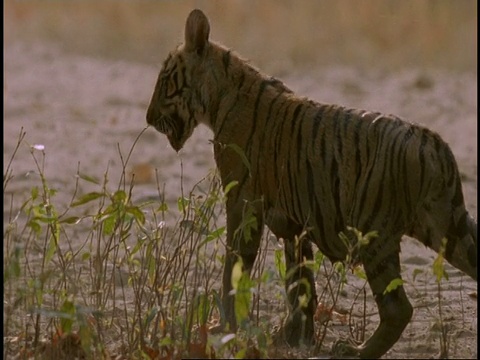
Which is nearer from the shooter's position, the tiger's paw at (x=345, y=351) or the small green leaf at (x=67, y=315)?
the small green leaf at (x=67, y=315)

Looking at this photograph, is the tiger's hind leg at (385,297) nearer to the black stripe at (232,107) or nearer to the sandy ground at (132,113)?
the black stripe at (232,107)

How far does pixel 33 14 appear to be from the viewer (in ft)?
68.9

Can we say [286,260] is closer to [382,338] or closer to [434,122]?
[382,338]

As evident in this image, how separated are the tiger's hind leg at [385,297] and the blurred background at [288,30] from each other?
1036 cm

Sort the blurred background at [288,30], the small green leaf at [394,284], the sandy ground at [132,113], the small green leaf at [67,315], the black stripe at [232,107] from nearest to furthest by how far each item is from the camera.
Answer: the small green leaf at [67,315] → the small green leaf at [394,284] → the black stripe at [232,107] → the sandy ground at [132,113] → the blurred background at [288,30]

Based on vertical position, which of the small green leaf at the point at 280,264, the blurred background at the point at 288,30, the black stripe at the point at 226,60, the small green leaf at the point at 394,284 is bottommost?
the small green leaf at the point at 394,284

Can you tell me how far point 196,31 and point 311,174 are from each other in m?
1.03

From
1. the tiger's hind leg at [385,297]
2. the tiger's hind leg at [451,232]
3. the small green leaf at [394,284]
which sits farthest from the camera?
the tiger's hind leg at [451,232]

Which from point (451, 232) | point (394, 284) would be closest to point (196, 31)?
point (451, 232)

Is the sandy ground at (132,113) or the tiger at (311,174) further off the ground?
the sandy ground at (132,113)

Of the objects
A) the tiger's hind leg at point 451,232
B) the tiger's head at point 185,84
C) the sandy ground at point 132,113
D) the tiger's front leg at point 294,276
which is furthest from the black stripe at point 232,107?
the sandy ground at point 132,113

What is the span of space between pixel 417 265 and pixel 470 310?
5.21 ft

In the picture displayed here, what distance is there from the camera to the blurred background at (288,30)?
55.2ft

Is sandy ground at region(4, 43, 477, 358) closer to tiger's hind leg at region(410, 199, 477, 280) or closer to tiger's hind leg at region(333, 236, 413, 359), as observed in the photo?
tiger's hind leg at region(410, 199, 477, 280)
